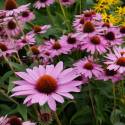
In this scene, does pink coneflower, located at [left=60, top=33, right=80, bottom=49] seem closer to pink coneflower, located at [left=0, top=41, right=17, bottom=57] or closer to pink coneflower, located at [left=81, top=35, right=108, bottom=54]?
pink coneflower, located at [left=81, top=35, right=108, bottom=54]

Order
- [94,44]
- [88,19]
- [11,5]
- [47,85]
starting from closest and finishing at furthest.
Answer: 1. [47,85]
2. [94,44]
3. [11,5]
4. [88,19]

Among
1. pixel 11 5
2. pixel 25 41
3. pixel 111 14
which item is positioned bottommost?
pixel 111 14

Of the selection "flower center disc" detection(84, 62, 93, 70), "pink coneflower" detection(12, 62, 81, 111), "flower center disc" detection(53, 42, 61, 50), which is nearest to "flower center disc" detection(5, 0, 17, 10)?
"flower center disc" detection(53, 42, 61, 50)

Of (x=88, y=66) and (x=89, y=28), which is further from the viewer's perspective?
(x=89, y=28)

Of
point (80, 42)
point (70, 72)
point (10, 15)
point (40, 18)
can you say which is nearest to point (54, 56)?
point (80, 42)

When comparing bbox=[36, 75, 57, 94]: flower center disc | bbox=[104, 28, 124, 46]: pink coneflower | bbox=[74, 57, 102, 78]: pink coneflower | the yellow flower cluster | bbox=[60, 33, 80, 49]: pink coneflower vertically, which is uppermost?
bbox=[36, 75, 57, 94]: flower center disc

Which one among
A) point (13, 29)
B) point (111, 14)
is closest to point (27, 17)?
point (13, 29)

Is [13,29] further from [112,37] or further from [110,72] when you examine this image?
[110,72]

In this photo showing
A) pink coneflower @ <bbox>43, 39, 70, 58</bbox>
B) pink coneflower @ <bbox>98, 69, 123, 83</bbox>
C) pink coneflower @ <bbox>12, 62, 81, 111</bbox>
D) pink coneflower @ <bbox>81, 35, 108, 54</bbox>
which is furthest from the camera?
pink coneflower @ <bbox>43, 39, 70, 58</bbox>
